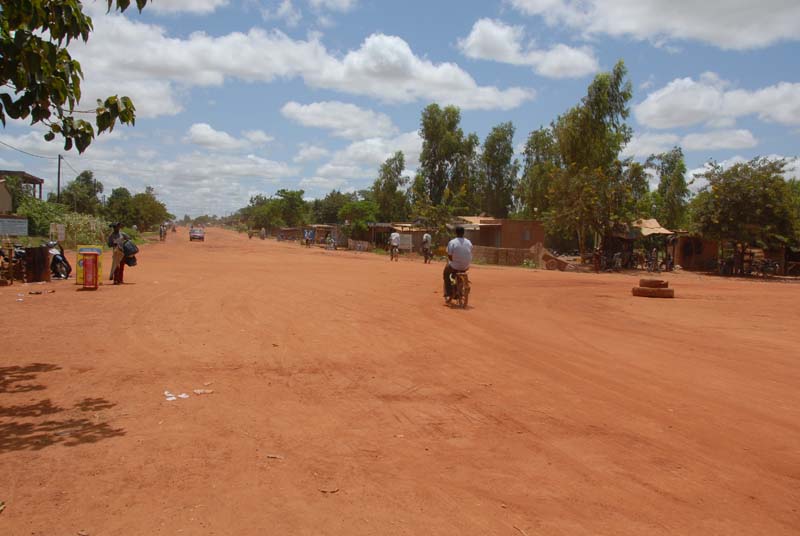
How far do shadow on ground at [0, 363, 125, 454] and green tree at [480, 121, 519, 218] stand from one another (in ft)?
195

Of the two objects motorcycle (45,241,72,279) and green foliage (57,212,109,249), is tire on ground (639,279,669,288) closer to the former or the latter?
motorcycle (45,241,72,279)

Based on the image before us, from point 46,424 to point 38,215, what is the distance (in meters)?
44.5

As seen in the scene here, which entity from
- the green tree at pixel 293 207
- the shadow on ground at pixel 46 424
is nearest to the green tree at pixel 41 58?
the shadow on ground at pixel 46 424

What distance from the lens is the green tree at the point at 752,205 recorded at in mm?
30891

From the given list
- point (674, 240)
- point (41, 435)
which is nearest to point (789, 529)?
point (41, 435)

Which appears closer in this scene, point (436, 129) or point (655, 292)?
point (655, 292)

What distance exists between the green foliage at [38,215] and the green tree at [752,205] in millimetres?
40778

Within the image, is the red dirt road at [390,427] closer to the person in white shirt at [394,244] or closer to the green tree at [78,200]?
the person in white shirt at [394,244]

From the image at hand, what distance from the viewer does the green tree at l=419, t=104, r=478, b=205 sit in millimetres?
61656

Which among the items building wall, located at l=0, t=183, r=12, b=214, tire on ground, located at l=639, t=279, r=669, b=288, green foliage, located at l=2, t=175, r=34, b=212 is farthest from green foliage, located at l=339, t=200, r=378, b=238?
tire on ground, located at l=639, t=279, r=669, b=288

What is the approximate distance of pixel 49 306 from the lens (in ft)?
40.3

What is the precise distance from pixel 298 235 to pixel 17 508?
266ft

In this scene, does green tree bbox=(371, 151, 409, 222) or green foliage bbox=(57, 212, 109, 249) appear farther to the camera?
green tree bbox=(371, 151, 409, 222)

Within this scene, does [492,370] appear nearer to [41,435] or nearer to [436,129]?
[41,435]
